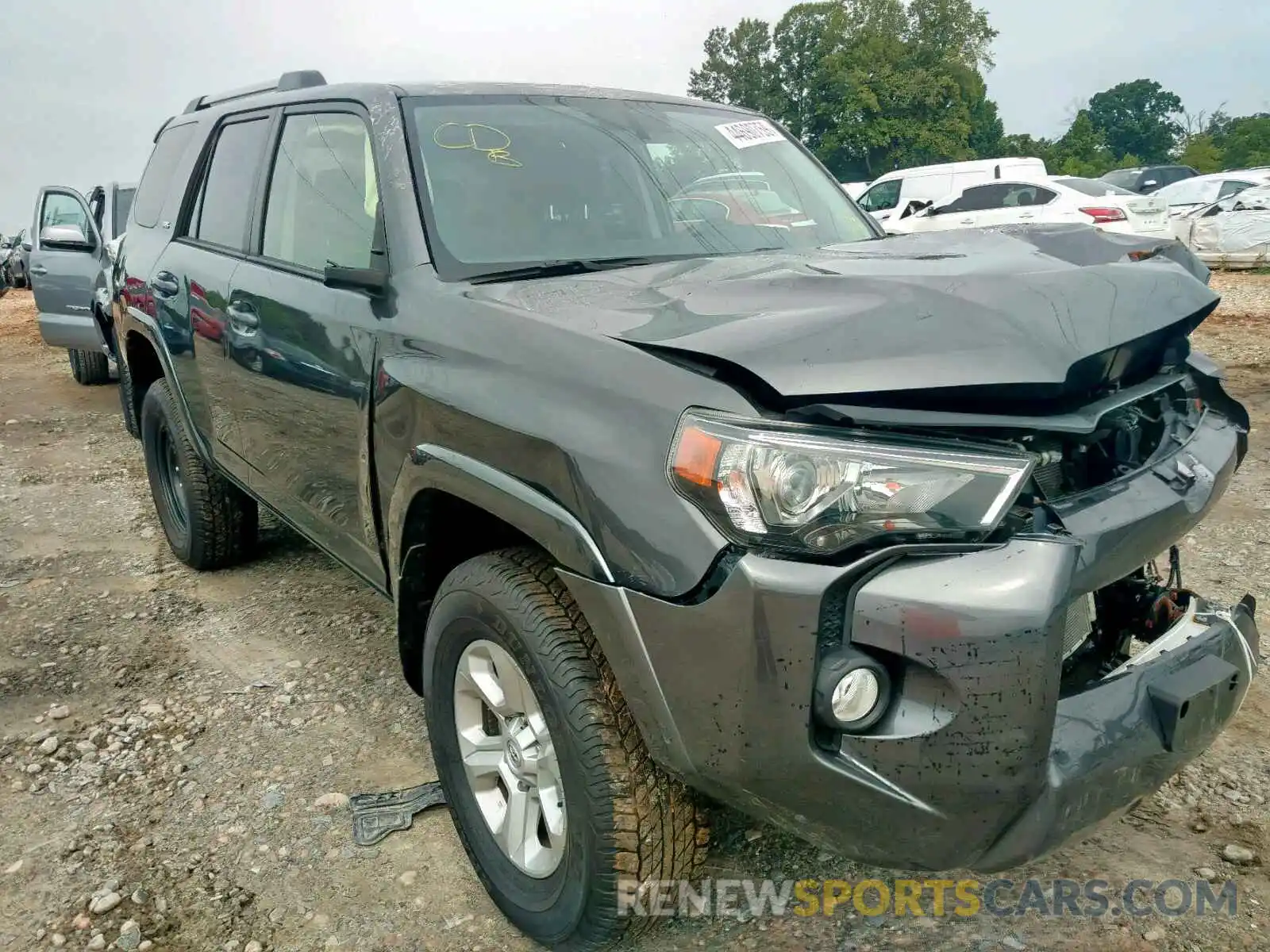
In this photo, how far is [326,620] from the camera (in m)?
3.96

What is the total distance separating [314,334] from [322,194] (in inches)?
21.1

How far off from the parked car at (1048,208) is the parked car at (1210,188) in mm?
4602

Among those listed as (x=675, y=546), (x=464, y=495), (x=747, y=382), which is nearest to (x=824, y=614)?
(x=675, y=546)

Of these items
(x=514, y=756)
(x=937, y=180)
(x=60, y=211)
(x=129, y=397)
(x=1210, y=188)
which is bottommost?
(x=514, y=756)

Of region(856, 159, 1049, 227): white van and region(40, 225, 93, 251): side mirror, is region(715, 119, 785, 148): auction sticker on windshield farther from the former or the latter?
region(856, 159, 1049, 227): white van

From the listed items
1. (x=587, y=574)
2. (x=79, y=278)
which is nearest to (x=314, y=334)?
(x=587, y=574)

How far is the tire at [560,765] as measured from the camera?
1.87 metres

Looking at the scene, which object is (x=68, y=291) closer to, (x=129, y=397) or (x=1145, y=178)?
(x=129, y=397)

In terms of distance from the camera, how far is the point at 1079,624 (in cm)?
195

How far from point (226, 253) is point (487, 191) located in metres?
1.29

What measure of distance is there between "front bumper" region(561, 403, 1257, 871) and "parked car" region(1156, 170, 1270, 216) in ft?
62.6

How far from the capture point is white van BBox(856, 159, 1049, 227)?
16.8 meters

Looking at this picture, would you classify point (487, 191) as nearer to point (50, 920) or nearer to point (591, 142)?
point (591, 142)

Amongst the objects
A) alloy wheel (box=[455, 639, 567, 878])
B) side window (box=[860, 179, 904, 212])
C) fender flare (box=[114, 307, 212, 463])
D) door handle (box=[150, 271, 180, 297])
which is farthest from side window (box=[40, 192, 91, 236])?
side window (box=[860, 179, 904, 212])
